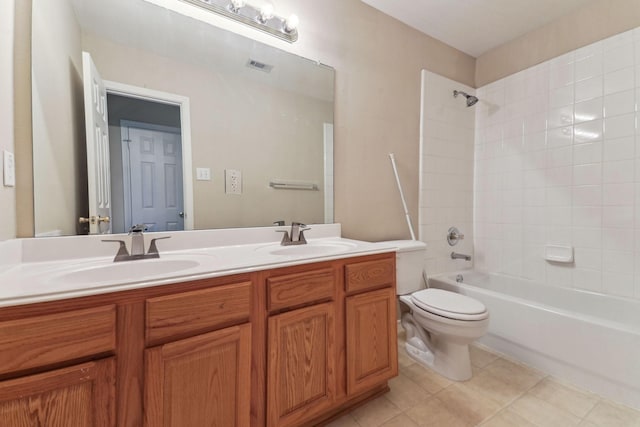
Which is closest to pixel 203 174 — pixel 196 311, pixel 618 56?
pixel 196 311

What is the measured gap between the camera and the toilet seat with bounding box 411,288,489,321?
146cm

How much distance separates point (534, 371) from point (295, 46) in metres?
2.46

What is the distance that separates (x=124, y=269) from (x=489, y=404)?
1800 millimetres

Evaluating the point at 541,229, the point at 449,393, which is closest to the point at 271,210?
the point at 449,393

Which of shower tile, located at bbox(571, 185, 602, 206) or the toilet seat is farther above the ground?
shower tile, located at bbox(571, 185, 602, 206)

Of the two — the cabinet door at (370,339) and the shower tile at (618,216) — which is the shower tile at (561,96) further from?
the cabinet door at (370,339)

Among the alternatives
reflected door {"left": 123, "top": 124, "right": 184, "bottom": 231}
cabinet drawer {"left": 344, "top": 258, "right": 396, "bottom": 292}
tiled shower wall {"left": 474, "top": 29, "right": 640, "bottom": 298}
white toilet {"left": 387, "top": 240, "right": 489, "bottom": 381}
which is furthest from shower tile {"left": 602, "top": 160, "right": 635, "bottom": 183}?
reflected door {"left": 123, "top": 124, "right": 184, "bottom": 231}

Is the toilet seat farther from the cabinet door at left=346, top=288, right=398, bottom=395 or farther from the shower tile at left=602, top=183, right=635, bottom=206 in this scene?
the shower tile at left=602, top=183, right=635, bottom=206

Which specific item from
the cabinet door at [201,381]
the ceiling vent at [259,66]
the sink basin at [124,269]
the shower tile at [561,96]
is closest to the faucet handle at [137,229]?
the sink basin at [124,269]

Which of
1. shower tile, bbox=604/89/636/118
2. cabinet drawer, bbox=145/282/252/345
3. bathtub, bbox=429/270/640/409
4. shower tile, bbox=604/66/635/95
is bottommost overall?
bathtub, bbox=429/270/640/409

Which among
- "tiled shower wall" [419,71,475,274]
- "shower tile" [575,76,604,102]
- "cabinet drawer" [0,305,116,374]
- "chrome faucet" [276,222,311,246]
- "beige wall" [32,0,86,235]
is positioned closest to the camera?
"cabinet drawer" [0,305,116,374]

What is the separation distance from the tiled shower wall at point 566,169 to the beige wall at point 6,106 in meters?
3.08

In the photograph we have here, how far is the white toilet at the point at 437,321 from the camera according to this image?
1.47 meters

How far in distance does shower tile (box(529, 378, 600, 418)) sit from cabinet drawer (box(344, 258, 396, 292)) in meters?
1.00
